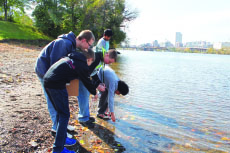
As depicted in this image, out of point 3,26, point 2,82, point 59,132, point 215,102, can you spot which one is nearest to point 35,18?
point 3,26

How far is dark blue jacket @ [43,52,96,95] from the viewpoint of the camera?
3.05 metres

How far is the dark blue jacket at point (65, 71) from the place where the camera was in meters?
3.05

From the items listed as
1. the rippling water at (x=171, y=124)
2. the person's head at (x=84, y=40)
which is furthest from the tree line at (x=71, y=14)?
the person's head at (x=84, y=40)

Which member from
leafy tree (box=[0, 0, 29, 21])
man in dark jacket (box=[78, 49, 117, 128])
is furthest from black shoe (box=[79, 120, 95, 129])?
leafy tree (box=[0, 0, 29, 21])

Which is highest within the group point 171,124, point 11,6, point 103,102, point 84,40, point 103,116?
point 11,6

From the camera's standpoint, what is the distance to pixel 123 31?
44.1 metres

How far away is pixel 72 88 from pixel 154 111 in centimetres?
400

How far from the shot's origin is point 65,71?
3068mm

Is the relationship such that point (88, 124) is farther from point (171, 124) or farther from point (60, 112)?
point (171, 124)

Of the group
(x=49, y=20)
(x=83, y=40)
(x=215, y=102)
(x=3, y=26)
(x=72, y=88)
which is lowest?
(x=215, y=102)

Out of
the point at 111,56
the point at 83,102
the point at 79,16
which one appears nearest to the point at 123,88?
the point at 111,56

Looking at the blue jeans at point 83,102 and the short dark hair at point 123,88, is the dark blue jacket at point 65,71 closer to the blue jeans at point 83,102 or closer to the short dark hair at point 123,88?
the blue jeans at point 83,102

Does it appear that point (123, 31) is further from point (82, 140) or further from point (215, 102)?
point (82, 140)

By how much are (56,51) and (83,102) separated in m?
1.77
